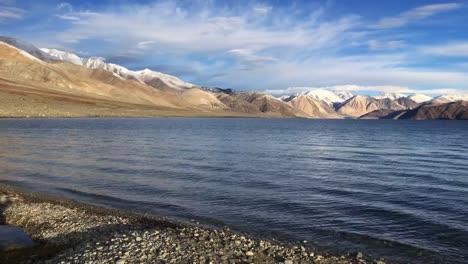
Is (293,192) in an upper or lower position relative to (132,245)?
lower

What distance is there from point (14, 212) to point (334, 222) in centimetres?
1581

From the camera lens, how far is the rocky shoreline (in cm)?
1448

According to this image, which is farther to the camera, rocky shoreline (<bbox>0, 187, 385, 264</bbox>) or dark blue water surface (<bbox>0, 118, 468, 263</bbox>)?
dark blue water surface (<bbox>0, 118, 468, 263</bbox>)

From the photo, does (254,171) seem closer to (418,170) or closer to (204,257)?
(418,170)

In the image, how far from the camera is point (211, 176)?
1400 inches

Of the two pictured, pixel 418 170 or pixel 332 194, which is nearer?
pixel 332 194

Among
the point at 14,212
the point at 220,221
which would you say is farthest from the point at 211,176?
the point at 14,212

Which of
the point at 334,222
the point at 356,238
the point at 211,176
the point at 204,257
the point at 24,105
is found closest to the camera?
the point at 204,257

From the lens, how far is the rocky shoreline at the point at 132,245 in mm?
14477

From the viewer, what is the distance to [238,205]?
2534cm

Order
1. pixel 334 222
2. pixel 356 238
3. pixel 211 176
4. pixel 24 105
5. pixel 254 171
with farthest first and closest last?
pixel 24 105 < pixel 254 171 < pixel 211 176 < pixel 334 222 < pixel 356 238

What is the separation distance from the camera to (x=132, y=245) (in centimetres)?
1527

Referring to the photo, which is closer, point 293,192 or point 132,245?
point 132,245

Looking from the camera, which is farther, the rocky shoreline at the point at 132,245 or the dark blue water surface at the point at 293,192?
the dark blue water surface at the point at 293,192
